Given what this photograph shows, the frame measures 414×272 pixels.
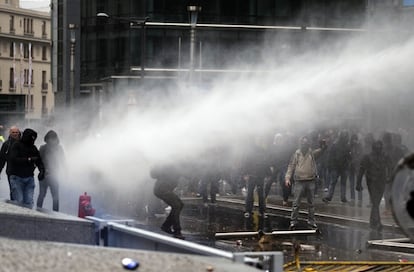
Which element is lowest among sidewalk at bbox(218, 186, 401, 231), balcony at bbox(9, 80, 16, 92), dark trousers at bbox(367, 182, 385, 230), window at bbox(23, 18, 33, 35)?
sidewalk at bbox(218, 186, 401, 231)

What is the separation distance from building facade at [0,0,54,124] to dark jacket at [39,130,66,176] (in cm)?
7857

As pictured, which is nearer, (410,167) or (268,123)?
(410,167)

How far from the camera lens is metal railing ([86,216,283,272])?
5.46m

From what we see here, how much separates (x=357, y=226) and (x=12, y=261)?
1396 centimetres

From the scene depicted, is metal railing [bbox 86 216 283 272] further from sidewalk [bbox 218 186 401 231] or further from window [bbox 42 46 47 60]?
window [bbox 42 46 47 60]

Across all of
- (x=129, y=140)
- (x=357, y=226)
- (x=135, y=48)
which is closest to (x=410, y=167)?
(x=357, y=226)

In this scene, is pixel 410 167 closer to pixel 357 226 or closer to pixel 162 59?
pixel 357 226

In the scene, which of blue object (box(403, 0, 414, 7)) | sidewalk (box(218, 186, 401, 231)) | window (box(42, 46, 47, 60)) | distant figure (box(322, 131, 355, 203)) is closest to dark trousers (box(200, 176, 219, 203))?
sidewalk (box(218, 186, 401, 231))

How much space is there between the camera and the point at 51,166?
770 inches

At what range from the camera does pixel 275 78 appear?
2473 cm

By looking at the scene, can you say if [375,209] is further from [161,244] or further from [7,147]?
[161,244]

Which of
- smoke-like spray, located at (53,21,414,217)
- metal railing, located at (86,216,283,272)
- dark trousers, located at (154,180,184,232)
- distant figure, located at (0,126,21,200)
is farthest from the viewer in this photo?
smoke-like spray, located at (53,21,414,217)

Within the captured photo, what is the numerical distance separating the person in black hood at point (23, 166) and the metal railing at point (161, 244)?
408 inches

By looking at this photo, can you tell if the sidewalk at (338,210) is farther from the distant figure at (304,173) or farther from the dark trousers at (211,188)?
the distant figure at (304,173)
